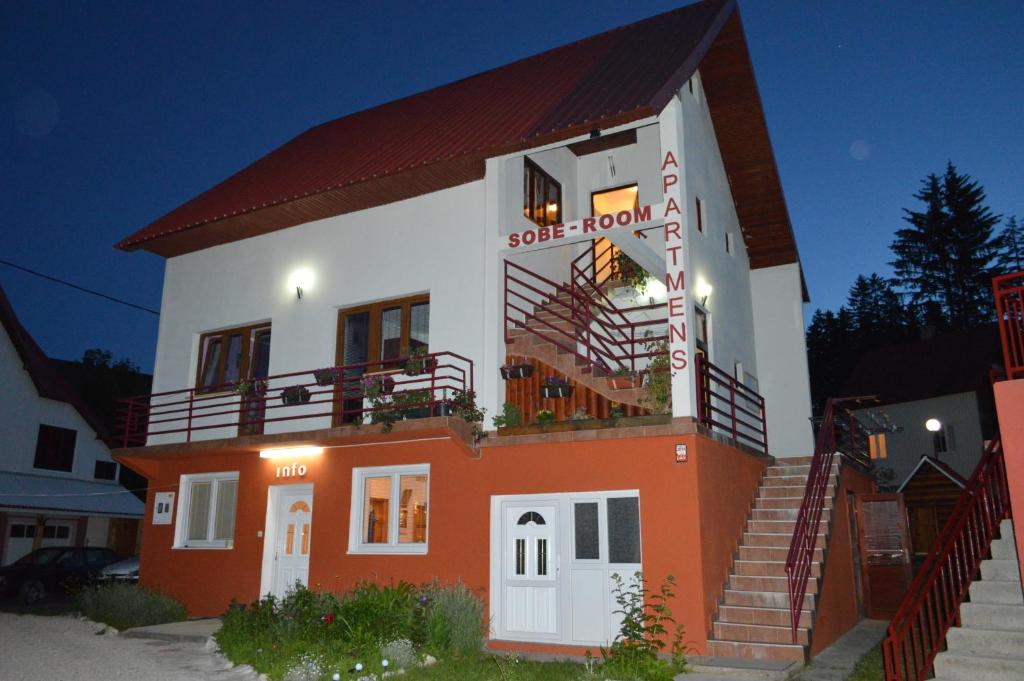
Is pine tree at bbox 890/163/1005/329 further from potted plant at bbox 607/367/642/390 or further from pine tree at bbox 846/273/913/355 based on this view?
A: potted plant at bbox 607/367/642/390

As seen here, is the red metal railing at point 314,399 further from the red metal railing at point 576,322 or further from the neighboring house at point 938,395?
the neighboring house at point 938,395

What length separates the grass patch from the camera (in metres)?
9.57

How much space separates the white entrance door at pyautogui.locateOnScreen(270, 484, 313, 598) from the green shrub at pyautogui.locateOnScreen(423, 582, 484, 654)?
154 inches

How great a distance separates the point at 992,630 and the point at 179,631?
11.8 meters

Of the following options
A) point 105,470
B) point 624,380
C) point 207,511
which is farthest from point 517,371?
point 105,470

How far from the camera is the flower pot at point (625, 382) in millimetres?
12656

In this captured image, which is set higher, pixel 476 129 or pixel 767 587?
pixel 476 129

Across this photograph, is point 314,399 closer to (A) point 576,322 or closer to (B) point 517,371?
(B) point 517,371

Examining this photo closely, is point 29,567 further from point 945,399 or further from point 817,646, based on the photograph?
point 945,399

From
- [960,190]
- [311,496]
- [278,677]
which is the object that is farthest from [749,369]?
[960,190]

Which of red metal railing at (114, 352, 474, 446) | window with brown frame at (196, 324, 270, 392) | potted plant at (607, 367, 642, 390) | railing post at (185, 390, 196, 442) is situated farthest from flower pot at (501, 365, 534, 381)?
railing post at (185, 390, 196, 442)

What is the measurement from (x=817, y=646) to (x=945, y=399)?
27361 mm

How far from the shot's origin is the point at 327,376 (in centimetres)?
1492

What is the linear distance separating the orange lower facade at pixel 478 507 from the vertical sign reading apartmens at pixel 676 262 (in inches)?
28.7
